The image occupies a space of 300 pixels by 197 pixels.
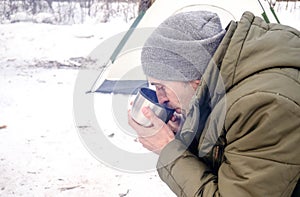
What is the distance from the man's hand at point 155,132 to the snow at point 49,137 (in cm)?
55

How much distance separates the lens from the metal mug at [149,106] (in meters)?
1.20

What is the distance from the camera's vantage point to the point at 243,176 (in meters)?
0.99

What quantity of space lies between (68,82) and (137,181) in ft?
7.60

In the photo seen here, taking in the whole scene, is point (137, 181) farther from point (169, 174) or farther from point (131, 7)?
point (131, 7)

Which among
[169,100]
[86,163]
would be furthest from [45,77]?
[169,100]

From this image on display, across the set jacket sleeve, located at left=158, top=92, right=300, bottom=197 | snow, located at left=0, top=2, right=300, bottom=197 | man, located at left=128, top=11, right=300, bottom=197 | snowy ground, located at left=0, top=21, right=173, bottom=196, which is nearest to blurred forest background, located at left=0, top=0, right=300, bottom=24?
snow, located at left=0, top=2, right=300, bottom=197

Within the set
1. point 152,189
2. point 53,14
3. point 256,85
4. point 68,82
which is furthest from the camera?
point 53,14

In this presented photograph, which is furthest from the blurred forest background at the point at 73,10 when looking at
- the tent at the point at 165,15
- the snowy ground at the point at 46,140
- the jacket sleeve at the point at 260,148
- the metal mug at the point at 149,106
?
the jacket sleeve at the point at 260,148

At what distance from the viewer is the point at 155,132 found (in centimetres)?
122

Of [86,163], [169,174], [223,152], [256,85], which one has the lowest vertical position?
[86,163]

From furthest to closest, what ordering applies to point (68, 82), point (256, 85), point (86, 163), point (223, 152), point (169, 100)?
point (68, 82)
point (86, 163)
point (169, 100)
point (223, 152)
point (256, 85)

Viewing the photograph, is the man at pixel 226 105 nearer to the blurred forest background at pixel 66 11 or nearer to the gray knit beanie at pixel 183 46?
the gray knit beanie at pixel 183 46

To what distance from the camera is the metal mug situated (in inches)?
47.4

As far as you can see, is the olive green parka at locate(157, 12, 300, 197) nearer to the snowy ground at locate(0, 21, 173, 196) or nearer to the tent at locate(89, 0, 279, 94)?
the snowy ground at locate(0, 21, 173, 196)
